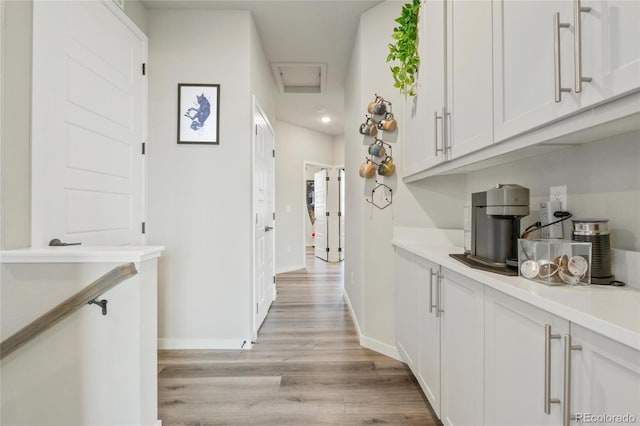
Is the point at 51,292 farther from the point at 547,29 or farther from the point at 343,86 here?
the point at 343,86

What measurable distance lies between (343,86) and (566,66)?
3.64m


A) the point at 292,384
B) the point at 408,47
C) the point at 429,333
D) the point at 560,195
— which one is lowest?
the point at 292,384

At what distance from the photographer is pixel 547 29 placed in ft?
2.91

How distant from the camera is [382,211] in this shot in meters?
2.41

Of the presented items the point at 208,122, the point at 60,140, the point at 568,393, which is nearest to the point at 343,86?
the point at 208,122

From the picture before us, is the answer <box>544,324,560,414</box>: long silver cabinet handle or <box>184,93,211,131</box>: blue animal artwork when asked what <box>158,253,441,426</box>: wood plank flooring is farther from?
<box>184,93,211,131</box>: blue animal artwork

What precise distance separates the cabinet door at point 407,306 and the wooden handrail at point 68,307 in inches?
60.9

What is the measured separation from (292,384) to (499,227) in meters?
1.61

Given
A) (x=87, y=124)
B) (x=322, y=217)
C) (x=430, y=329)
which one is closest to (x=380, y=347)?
(x=430, y=329)

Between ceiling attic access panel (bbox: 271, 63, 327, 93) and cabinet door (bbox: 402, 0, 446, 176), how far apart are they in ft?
6.41

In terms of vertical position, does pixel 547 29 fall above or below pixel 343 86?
below

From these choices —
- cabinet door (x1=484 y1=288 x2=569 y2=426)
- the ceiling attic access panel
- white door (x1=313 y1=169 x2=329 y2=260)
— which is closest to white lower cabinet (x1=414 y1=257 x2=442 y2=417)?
cabinet door (x1=484 y1=288 x2=569 y2=426)

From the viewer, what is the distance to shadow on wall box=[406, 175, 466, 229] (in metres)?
2.20

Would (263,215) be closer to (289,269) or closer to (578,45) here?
(289,269)
